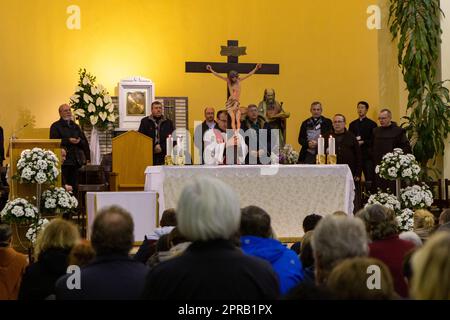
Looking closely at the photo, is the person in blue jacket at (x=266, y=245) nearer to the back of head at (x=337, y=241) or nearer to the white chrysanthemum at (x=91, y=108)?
the back of head at (x=337, y=241)

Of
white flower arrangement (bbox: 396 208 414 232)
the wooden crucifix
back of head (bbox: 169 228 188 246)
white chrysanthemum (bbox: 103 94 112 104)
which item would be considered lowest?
white flower arrangement (bbox: 396 208 414 232)

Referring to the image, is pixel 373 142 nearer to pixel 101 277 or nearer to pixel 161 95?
pixel 161 95

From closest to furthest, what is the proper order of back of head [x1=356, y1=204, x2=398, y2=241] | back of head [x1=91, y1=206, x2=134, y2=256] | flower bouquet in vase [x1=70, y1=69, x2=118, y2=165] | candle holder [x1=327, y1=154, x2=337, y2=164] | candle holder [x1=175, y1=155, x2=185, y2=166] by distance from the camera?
back of head [x1=91, y1=206, x2=134, y2=256] → back of head [x1=356, y1=204, x2=398, y2=241] → candle holder [x1=175, y1=155, x2=185, y2=166] → candle holder [x1=327, y1=154, x2=337, y2=164] → flower bouquet in vase [x1=70, y1=69, x2=118, y2=165]

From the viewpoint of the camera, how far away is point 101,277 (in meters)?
3.53

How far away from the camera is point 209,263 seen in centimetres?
300

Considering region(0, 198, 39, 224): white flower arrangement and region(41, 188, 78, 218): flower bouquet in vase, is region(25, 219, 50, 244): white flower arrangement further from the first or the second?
region(41, 188, 78, 218): flower bouquet in vase

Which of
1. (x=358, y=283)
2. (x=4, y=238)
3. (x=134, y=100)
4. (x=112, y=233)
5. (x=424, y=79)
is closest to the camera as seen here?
(x=358, y=283)

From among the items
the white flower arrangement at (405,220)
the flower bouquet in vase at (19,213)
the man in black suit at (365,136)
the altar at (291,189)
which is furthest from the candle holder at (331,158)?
the flower bouquet in vase at (19,213)

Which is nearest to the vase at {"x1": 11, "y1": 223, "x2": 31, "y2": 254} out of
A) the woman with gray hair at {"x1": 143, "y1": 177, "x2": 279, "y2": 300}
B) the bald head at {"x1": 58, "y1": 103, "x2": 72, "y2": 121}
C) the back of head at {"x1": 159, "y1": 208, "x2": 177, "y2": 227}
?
the bald head at {"x1": 58, "y1": 103, "x2": 72, "y2": 121}

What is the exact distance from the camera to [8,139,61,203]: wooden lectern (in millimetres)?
9336

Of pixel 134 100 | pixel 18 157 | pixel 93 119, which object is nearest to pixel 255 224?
pixel 18 157

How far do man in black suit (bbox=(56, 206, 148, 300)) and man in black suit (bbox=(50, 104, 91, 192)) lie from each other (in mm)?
8251

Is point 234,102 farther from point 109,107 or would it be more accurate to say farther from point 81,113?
point 81,113

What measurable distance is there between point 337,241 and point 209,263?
0.69 metres
